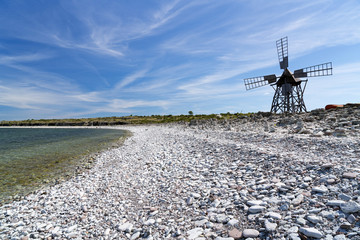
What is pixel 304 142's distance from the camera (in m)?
11.9

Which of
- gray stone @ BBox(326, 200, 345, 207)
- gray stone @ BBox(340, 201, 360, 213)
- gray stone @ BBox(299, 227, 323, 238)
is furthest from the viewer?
gray stone @ BBox(326, 200, 345, 207)

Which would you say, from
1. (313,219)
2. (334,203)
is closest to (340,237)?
(313,219)

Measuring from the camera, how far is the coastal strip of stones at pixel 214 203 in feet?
14.5

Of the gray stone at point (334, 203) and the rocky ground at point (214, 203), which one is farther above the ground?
the gray stone at point (334, 203)

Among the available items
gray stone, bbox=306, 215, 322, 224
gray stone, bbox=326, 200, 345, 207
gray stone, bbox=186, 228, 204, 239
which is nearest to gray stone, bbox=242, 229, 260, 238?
gray stone, bbox=186, 228, 204, 239

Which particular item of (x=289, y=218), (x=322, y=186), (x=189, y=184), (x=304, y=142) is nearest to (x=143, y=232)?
(x=189, y=184)

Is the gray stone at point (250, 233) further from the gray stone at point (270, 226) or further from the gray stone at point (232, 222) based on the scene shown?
the gray stone at point (232, 222)

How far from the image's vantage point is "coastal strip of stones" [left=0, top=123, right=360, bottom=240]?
14.5 feet

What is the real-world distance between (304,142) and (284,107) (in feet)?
130

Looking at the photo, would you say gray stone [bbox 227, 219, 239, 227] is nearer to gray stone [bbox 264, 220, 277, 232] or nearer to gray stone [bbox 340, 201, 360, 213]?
gray stone [bbox 264, 220, 277, 232]

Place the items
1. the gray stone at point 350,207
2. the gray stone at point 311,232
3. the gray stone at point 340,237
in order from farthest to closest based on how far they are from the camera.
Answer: the gray stone at point 350,207, the gray stone at point 311,232, the gray stone at point 340,237

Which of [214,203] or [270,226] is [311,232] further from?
[214,203]

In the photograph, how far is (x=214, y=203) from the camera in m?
6.00

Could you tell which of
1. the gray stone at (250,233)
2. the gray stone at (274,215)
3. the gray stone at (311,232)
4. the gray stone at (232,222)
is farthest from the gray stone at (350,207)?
the gray stone at (232,222)
